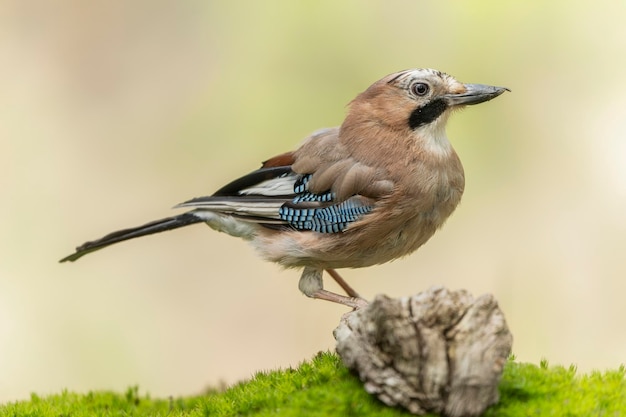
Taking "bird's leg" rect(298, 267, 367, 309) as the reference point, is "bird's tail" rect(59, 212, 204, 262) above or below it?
above

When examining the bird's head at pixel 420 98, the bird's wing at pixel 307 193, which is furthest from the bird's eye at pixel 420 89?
the bird's wing at pixel 307 193

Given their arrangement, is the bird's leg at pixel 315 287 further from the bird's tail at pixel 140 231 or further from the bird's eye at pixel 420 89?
the bird's eye at pixel 420 89

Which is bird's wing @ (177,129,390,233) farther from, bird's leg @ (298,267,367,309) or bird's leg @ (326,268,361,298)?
bird's leg @ (326,268,361,298)

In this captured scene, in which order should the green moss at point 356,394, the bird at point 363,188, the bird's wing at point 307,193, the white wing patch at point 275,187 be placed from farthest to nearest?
the white wing patch at point 275,187
the bird's wing at point 307,193
the bird at point 363,188
the green moss at point 356,394

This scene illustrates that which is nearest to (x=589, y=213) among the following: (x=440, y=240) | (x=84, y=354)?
(x=440, y=240)

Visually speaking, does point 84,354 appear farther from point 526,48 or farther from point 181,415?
point 526,48

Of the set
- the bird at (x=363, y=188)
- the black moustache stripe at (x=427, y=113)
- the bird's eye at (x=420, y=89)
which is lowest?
the bird at (x=363, y=188)

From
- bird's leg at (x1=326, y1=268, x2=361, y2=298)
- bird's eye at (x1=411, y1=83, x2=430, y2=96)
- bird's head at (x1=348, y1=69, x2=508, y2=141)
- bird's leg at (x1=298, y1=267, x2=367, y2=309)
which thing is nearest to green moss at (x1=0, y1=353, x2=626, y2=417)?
bird's leg at (x1=298, y1=267, x2=367, y2=309)

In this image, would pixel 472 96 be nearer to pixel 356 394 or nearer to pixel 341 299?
pixel 341 299
